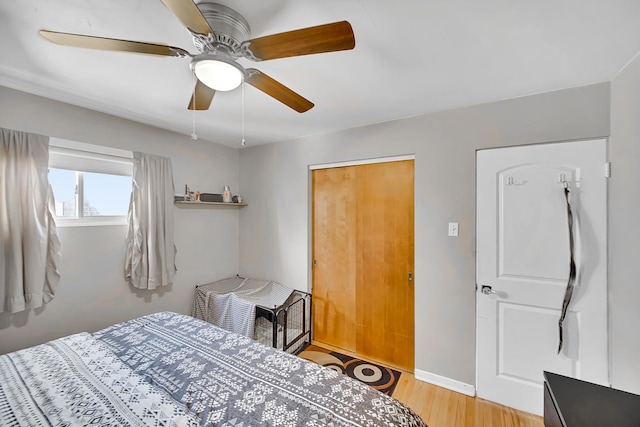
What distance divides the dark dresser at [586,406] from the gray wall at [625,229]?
63 centimetres

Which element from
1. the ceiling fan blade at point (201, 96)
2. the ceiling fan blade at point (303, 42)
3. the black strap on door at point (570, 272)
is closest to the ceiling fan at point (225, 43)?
the ceiling fan blade at point (303, 42)

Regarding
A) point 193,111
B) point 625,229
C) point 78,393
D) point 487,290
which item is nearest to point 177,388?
point 78,393

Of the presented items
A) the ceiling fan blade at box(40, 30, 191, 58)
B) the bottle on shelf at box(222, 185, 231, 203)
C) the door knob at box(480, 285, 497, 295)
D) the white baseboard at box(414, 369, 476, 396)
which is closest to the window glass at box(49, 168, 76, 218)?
the bottle on shelf at box(222, 185, 231, 203)

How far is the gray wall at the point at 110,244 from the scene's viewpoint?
6.25ft

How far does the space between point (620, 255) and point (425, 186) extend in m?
1.26

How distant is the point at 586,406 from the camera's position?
3.34 ft

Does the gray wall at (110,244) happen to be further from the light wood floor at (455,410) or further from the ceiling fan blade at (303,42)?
the light wood floor at (455,410)

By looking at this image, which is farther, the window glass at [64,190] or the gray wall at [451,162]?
the window glass at [64,190]

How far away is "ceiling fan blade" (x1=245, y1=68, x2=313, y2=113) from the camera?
1268 mm

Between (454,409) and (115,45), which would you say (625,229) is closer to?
(454,409)

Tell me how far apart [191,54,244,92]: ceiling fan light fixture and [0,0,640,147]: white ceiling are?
21 centimetres

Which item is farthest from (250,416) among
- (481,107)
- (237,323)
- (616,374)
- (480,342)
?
(481,107)

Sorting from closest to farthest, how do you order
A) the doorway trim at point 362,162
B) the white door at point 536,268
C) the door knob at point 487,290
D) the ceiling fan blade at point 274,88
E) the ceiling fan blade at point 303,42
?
the ceiling fan blade at point 303,42 < the ceiling fan blade at point 274,88 < the white door at point 536,268 < the door knob at point 487,290 < the doorway trim at point 362,162

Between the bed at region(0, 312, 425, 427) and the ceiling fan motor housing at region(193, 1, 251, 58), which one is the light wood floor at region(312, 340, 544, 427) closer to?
the bed at region(0, 312, 425, 427)
